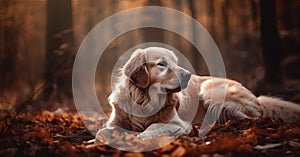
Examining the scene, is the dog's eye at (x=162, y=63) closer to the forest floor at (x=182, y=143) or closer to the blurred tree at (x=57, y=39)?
the forest floor at (x=182, y=143)

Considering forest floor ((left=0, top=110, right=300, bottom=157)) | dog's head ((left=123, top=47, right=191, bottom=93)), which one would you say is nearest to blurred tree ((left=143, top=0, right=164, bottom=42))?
dog's head ((left=123, top=47, right=191, bottom=93))

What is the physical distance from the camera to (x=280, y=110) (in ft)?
17.9

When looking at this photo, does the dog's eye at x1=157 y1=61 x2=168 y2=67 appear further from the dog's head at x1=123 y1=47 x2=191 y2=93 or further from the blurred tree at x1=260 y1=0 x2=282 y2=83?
the blurred tree at x1=260 y1=0 x2=282 y2=83

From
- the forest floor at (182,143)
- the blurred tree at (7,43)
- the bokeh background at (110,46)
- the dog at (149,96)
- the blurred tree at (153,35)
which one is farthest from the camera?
the blurred tree at (153,35)

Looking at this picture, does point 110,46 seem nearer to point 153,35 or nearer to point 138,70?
point 153,35

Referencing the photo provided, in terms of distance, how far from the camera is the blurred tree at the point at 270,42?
416 inches

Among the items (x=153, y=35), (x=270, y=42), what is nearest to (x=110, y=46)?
(x=153, y=35)

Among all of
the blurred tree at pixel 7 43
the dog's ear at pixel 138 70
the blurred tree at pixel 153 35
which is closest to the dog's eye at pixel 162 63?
the dog's ear at pixel 138 70

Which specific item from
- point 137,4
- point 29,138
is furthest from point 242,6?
point 29,138

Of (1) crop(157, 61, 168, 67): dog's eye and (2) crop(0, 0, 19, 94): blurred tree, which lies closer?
(1) crop(157, 61, 168, 67): dog's eye

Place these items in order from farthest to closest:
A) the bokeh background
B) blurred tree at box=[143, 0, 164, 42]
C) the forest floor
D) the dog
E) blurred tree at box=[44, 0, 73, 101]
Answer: blurred tree at box=[143, 0, 164, 42] → blurred tree at box=[44, 0, 73, 101] → the bokeh background → the dog → the forest floor

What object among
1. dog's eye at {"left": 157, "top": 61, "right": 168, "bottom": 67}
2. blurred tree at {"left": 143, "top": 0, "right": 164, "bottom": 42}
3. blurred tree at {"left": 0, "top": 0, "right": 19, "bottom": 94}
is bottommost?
dog's eye at {"left": 157, "top": 61, "right": 168, "bottom": 67}

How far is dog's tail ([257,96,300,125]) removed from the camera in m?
5.30

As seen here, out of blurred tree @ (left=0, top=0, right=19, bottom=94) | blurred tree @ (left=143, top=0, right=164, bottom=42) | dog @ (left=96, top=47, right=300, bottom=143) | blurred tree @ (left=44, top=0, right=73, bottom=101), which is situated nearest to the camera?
dog @ (left=96, top=47, right=300, bottom=143)
